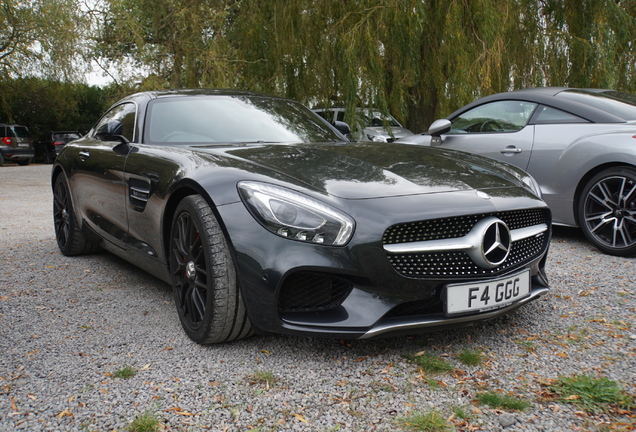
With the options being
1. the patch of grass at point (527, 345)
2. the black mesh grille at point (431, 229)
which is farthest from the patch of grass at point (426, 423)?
the patch of grass at point (527, 345)

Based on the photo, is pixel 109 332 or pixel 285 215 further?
pixel 109 332

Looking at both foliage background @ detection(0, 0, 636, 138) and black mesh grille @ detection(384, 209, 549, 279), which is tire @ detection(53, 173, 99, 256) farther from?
foliage background @ detection(0, 0, 636, 138)

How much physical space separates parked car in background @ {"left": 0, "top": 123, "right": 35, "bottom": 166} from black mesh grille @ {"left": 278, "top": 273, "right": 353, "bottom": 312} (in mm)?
23613

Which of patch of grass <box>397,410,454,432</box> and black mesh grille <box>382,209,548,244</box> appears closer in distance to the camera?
patch of grass <box>397,410,454,432</box>

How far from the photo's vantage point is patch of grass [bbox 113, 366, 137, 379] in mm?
2613

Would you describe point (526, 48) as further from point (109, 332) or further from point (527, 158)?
point (109, 332)

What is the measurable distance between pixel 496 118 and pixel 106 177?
3599 mm

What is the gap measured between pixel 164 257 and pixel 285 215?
1.02 meters

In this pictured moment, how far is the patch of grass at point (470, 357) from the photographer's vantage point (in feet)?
8.76

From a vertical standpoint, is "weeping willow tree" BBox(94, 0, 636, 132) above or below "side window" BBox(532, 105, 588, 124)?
above

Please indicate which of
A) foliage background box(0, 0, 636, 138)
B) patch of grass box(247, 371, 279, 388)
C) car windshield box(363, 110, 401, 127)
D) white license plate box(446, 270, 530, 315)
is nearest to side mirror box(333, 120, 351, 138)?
white license plate box(446, 270, 530, 315)

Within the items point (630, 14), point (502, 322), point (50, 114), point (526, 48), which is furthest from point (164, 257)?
point (50, 114)

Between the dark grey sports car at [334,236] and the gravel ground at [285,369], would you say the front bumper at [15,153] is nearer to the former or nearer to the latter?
the gravel ground at [285,369]

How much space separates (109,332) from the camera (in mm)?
3195
